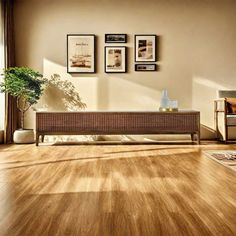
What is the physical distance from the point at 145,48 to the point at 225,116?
1.76 m

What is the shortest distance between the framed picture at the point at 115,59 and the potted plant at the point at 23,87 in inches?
45.2

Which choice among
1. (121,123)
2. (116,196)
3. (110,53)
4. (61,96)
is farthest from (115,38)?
(116,196)

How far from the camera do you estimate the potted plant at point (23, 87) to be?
504 cm

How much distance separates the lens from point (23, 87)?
5.11 meters

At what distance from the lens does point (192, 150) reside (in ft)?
14.6

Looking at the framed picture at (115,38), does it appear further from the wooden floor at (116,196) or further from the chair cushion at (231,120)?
the wooden floor at (116,196)

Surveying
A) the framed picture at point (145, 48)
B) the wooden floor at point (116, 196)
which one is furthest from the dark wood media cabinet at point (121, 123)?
the wooden floor at point (116, 196)

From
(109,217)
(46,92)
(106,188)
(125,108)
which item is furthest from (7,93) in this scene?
(109,217)

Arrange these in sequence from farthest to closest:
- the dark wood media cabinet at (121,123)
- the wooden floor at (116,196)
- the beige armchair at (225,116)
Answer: the beige armchair at (225,116) → the dark wood media cabinet at (121,123) → the wooden floor at (116,196)

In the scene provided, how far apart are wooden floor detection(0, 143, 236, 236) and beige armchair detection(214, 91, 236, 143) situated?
1.74 m

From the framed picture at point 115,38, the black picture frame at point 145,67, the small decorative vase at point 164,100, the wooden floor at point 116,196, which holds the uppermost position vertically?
the framed picture at point 115,38

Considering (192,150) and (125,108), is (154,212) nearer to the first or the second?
(192,150)

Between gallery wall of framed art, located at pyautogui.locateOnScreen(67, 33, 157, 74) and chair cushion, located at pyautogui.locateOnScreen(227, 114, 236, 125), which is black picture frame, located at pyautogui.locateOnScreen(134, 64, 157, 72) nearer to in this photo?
gallery wall of framed art, located at pyautogui.locateOnScreen(67, 33, 157, 74)

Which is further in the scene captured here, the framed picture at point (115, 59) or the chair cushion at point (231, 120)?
the framed picture at point (115, 59)
